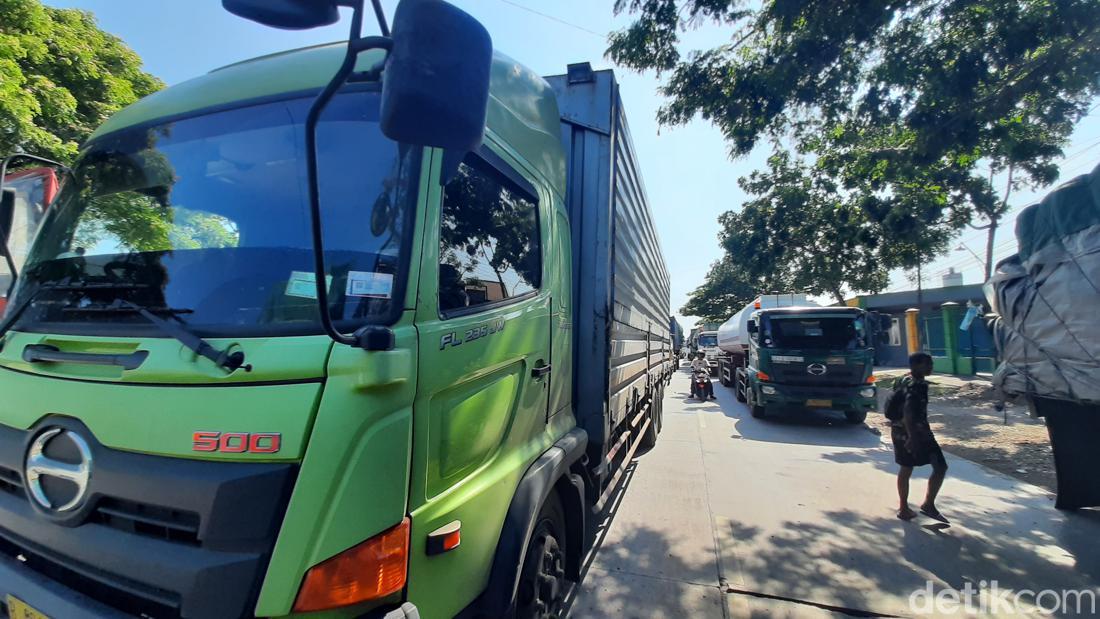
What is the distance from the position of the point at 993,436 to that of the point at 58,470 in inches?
423

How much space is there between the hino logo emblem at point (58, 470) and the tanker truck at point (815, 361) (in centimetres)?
959

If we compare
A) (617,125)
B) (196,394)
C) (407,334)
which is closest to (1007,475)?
(617,125)

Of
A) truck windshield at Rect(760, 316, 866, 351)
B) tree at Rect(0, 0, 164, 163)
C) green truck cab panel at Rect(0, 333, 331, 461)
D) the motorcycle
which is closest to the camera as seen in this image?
green truck cab panel at Rect(0, 333, 331, 461)

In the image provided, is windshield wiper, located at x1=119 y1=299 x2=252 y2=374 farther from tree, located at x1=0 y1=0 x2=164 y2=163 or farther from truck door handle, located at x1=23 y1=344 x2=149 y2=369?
tree, located at x1=0 y1=0 x2=164 y2=163

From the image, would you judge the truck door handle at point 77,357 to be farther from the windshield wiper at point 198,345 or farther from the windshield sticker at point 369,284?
the windshield sticker at point 369,284

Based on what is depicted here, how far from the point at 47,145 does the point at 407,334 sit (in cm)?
695

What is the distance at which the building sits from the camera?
17.1 meters

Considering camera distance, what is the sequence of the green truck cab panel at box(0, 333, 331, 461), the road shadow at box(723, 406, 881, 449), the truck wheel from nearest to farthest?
the green truck cab panel at box(0, 333, 331, 461) < the truck wheel < the road shadow at box(723, 406, 881, 449)

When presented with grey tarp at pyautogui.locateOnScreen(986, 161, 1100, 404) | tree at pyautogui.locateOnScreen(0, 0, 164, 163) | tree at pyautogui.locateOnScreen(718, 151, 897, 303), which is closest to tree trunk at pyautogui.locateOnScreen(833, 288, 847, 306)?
tree at pyautogui.locateOnScreen(718, 151, 897, 303)

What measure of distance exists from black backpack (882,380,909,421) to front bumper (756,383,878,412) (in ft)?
15.2

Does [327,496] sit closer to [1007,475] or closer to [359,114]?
[359,114]

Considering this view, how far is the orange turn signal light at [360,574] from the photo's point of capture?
4.14 feet

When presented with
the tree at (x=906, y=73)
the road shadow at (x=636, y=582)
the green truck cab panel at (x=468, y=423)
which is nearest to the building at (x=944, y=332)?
the tree at (x=906, y=73)

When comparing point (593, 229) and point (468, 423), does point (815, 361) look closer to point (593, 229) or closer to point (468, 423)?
point (593, 229)
